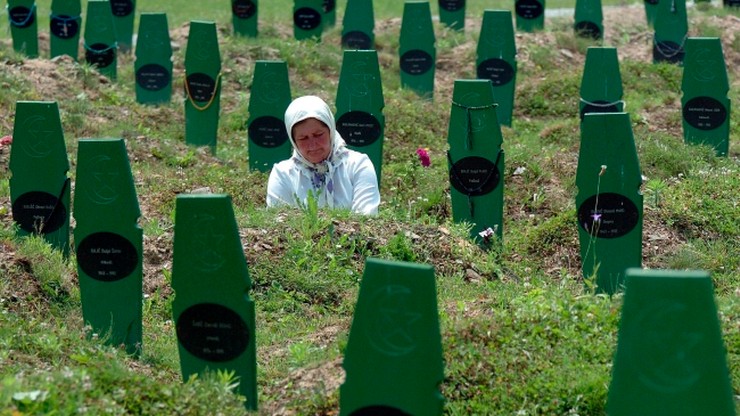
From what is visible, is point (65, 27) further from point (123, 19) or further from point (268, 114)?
point (268, 114)

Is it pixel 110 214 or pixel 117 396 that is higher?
pixel 110 214

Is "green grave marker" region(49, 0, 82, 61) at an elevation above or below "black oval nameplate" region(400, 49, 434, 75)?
above

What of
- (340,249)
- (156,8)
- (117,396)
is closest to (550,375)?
(117,396)

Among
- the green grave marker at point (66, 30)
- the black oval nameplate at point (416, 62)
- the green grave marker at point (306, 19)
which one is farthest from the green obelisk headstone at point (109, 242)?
the green grave marker at point (306, 19)

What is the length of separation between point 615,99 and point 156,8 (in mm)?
13318

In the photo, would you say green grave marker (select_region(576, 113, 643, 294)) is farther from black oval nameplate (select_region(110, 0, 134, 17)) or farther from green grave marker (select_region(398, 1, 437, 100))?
black oval nameplate (select_region(110, 0, 134, 17))

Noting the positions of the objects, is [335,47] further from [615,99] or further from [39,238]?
[39,238]

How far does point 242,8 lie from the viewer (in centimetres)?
1805

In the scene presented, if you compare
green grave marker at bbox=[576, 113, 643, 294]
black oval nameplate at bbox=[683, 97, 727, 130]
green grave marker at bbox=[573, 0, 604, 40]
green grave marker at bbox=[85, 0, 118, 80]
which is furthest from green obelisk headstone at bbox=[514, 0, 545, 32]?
green grave marker at bbox=[576, 113, 643, 294]

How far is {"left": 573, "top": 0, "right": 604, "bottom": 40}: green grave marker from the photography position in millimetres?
18125

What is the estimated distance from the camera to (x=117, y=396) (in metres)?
5.36

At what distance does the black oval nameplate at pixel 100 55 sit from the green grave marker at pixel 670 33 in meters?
6.51

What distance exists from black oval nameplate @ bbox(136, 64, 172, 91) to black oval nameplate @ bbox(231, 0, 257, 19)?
12.3 feet

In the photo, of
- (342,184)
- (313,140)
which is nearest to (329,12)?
(342,184)
